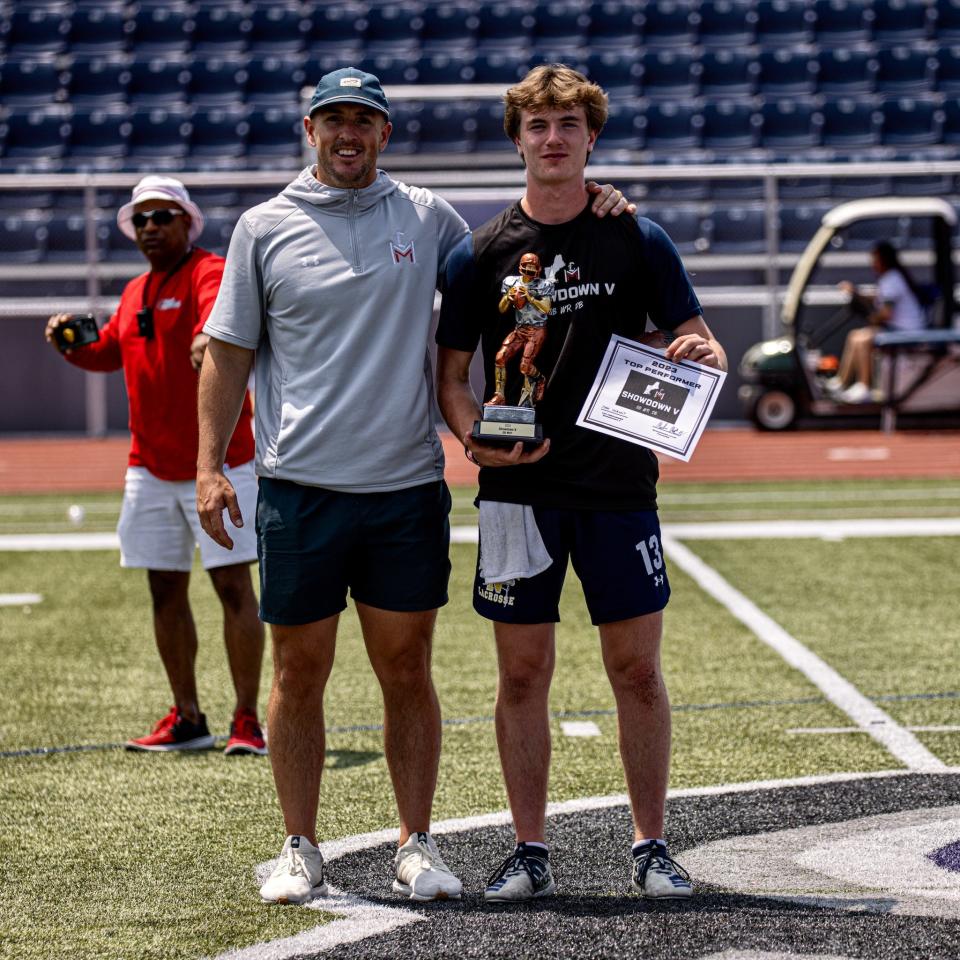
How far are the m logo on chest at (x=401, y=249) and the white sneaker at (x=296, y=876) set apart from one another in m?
1.34

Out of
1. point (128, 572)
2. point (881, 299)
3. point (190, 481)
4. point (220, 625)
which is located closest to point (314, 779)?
point (190, 481)

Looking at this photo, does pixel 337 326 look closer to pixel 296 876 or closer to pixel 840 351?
pixel 296 876

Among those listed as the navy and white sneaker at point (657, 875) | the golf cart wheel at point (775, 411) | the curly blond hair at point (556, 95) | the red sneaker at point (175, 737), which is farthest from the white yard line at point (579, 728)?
the golf cart wheel at point (775, 411)

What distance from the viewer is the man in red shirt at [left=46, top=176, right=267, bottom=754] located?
17.2ft

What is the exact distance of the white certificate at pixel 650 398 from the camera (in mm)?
3496

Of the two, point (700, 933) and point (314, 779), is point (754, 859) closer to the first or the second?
point (700, 933)

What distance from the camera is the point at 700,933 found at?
3.12m

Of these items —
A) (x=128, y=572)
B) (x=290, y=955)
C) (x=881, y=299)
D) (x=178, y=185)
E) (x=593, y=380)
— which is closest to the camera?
(x=290, y=955)

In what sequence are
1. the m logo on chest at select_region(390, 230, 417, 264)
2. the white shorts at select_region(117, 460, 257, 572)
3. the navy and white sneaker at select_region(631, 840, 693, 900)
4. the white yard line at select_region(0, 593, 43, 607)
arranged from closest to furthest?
the navy and white sneaker at select_region(631, 840, 693, 900) → the m logo on chest at select_region(390, 230, 417, 264) → the white shorts at select_region(117, 460, 257, 572) → the white yard line at select_region(0, 593, 43, 607)

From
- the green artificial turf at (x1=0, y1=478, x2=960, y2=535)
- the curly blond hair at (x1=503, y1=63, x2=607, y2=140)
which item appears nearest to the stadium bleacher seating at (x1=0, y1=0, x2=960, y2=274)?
the green artificial turf at (x1=0, y1=478, x2=960, y2=535)

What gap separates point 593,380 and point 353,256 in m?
0.61

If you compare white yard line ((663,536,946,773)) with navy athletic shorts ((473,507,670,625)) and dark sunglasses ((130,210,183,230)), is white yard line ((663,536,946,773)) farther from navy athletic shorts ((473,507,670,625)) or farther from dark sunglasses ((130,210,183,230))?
dark sunglasses ((130,210,183,230))

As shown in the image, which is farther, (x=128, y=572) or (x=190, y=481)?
(x=128, y=572)

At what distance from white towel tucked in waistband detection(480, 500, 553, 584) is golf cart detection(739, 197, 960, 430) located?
1126 centimetres
